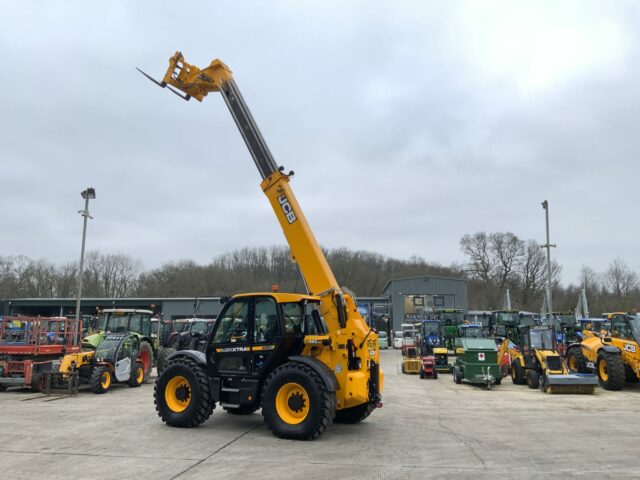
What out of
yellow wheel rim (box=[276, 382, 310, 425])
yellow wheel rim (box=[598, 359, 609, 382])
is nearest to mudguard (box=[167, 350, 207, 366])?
yellow wheel rim (box=[276, 382, 310, 425])

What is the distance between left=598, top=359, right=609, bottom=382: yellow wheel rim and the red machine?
15.5m

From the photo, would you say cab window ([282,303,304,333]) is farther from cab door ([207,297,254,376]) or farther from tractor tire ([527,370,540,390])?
tractor tire ([527,370,540,390])

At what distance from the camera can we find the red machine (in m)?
13.6

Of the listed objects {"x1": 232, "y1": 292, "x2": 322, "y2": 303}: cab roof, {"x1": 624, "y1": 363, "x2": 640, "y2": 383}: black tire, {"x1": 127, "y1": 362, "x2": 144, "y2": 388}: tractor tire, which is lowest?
{"x1": 127, "y1": 362, "x2": 144, "y2": 388}: tractor tire

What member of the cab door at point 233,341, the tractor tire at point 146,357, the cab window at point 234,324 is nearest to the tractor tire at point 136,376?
the tractor tire at point 146,357

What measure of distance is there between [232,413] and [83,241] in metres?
11.6

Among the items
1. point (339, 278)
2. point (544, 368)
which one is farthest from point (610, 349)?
point (339, 278)

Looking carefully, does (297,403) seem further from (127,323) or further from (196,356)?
(127,323)

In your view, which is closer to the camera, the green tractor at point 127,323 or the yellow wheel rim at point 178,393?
the yellow wheel rim at point 178,393

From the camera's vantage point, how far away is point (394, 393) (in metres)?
14.4

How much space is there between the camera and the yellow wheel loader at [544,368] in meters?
14.5

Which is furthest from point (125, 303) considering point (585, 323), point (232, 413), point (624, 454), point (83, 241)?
point (624, 454)

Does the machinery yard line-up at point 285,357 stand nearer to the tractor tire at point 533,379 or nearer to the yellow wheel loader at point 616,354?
the tractor tire at point 533,379

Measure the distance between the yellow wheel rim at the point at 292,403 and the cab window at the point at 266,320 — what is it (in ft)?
2.88
